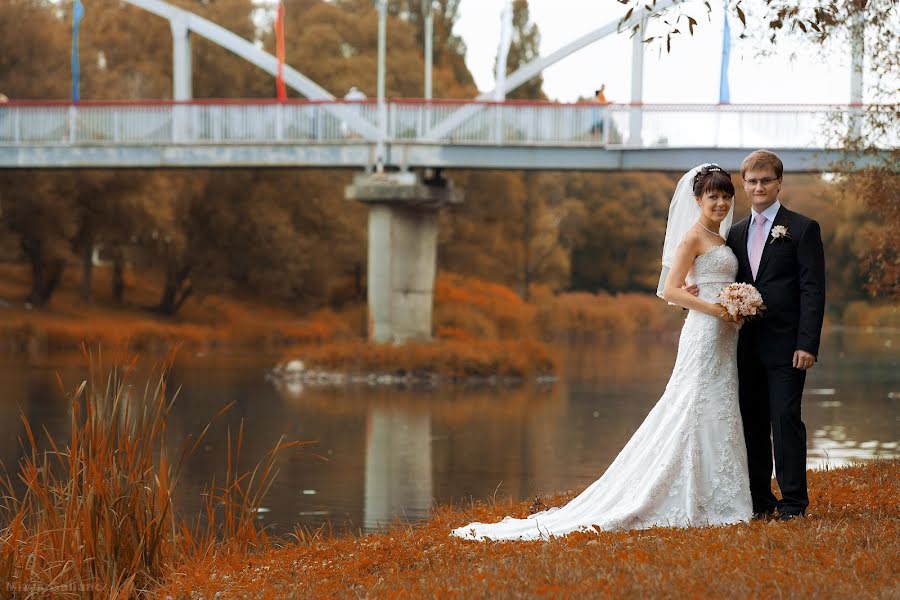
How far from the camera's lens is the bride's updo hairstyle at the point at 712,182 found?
823cm

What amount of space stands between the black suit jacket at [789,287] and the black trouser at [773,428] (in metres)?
0.12

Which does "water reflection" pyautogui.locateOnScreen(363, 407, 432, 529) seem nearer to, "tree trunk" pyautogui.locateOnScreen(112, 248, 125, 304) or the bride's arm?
the bride's arm

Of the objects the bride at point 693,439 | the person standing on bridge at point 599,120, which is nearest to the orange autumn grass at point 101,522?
the bride at point 693,439

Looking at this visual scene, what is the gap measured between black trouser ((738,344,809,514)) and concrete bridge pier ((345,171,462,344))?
24.9 m

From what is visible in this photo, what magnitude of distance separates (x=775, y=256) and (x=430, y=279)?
84.9ft

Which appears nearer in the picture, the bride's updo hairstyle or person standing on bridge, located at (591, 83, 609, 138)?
the bride's updo hairstyle

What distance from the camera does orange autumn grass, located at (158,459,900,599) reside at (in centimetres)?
626

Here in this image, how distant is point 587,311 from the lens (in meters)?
56.8

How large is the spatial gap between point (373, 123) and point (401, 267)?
3.41 metres

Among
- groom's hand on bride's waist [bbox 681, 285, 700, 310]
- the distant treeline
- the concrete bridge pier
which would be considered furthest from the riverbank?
groom's hand on bride's waist [bbox 681, 285, 700, 310]

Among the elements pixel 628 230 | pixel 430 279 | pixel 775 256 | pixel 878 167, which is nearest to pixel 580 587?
pixel 775 256

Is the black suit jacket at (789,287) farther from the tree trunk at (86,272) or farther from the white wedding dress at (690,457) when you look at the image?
the tree trunk at (86,272)

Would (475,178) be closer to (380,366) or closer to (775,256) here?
(380,366)

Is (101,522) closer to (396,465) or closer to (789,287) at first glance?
(789,287)
